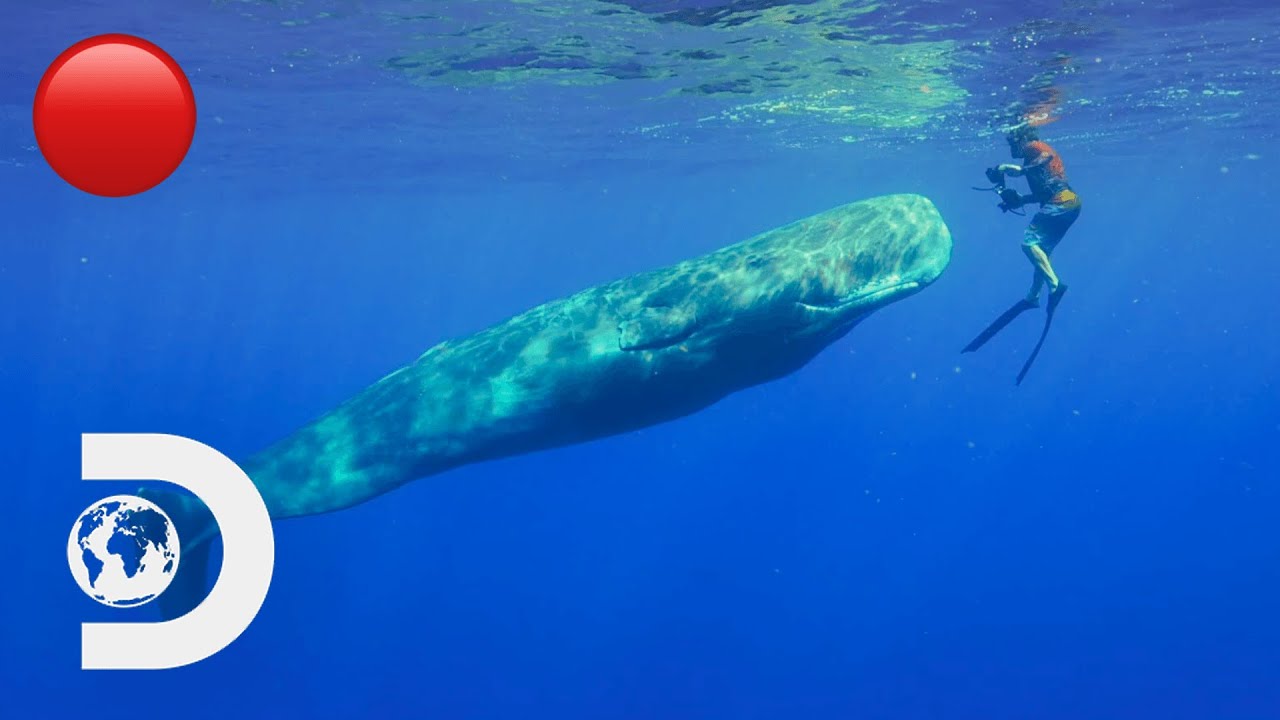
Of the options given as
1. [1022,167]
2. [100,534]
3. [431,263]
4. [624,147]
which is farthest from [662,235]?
[100,534]

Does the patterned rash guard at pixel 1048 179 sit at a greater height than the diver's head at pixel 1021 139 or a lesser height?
lesser

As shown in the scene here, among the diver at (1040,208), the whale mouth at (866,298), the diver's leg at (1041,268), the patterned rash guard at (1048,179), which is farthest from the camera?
the patterned rash guard at (1048,179)

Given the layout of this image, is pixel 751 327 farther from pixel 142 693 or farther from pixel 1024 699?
pixel 142 693

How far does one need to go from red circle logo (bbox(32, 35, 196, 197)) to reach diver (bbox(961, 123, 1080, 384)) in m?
8.35

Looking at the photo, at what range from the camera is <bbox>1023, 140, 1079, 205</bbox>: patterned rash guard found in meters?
9.65

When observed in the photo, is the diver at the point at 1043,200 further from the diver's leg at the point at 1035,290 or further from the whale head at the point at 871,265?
the whale head at the point at 871,265

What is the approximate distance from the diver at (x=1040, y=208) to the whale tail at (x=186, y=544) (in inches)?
311

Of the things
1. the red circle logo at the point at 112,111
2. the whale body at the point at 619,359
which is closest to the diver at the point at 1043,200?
the whale body at the point at 619,359

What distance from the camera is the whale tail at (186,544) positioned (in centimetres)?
686

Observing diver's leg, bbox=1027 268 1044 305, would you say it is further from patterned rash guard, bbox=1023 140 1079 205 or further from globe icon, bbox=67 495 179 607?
globe icon, bbox=67 495 179 607

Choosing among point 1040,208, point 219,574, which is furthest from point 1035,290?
point 219,574

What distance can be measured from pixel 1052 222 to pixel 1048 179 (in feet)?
1.90

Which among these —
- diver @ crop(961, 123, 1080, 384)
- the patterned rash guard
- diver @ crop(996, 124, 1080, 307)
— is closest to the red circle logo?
diver @ crop(961, 123, 1080, 384)

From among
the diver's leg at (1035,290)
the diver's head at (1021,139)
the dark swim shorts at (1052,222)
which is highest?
the diver's head at (1021,139)
